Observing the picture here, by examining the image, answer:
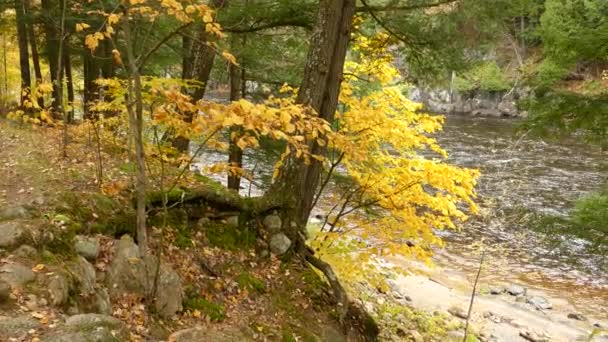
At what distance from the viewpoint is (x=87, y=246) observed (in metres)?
4.25

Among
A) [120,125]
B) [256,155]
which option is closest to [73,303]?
[120,125]

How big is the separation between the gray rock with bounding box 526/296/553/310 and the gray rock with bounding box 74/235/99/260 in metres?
9.56

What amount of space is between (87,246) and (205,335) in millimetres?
1243

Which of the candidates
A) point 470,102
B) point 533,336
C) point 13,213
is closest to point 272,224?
point 13,213

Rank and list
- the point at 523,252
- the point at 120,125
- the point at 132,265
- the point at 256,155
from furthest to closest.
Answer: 1. the point at 523,252
2. the point at 256,155
3. the point at 120,125
4. the point at 132,265

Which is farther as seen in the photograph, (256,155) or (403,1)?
(256,155)

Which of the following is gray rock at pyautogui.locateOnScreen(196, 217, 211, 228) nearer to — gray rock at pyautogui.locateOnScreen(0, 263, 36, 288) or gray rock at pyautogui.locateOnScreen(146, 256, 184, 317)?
gray rock at pyautogui.locateOnScreen(146, 256, 184, 317)

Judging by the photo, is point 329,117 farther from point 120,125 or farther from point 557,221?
point 557,221

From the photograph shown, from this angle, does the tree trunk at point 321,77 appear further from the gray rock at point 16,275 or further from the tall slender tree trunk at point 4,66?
the tall slender tree trunk at point 4,66

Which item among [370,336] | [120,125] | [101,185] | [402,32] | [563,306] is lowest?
[563,306]

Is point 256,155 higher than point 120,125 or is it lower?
lower

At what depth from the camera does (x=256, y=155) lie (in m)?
10.9

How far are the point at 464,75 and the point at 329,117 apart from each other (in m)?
2.59

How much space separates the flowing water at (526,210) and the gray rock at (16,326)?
19.2 ft
